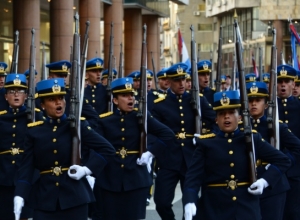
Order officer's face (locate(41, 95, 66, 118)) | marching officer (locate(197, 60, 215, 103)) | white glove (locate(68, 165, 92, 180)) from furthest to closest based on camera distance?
1. marching officer (locate(197, 60, 215, 103))
2. officer's face (locate(41, 95, 66, 118))
3. white glove (locate(68, 165, 92, 180))

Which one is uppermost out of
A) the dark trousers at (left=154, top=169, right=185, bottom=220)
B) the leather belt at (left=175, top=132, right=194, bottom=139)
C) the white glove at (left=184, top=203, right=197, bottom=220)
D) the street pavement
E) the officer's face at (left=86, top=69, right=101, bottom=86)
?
the officer's face at (left=86, top=69, right=101, bottom=86)

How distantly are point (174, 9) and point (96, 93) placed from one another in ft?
311

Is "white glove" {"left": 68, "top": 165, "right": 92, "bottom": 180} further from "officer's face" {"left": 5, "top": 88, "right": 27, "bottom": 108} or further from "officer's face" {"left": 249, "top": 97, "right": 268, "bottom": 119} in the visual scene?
"officer's face" {"left": 5, "top": 88, "right": 27, "bottom": 108}

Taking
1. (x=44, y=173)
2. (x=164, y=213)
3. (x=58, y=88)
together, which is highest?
(x=58, y=88)

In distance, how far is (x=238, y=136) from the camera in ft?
29.0

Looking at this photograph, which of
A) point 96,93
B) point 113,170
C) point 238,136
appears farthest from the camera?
point 96,93

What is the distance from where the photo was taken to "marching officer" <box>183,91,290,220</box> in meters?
8.74

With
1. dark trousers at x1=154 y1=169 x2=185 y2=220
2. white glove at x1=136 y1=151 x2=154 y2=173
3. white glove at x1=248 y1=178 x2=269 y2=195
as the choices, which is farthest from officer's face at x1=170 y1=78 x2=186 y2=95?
white glove at x1=248 y1=178 x2=269 y2=195

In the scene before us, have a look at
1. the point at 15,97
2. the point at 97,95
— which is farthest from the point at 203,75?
the point at 15,97

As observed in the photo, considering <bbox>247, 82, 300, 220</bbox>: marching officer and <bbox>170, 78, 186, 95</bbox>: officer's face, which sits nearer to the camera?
<bbox>247, 82, 300, 220</bbox>: marching officer

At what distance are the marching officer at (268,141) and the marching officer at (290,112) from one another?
0.50 meters

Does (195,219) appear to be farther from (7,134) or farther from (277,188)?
(7,134)

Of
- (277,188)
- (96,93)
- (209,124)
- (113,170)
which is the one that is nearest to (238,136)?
(277,188)

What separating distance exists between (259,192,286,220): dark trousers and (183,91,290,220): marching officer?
1123 millimetres
